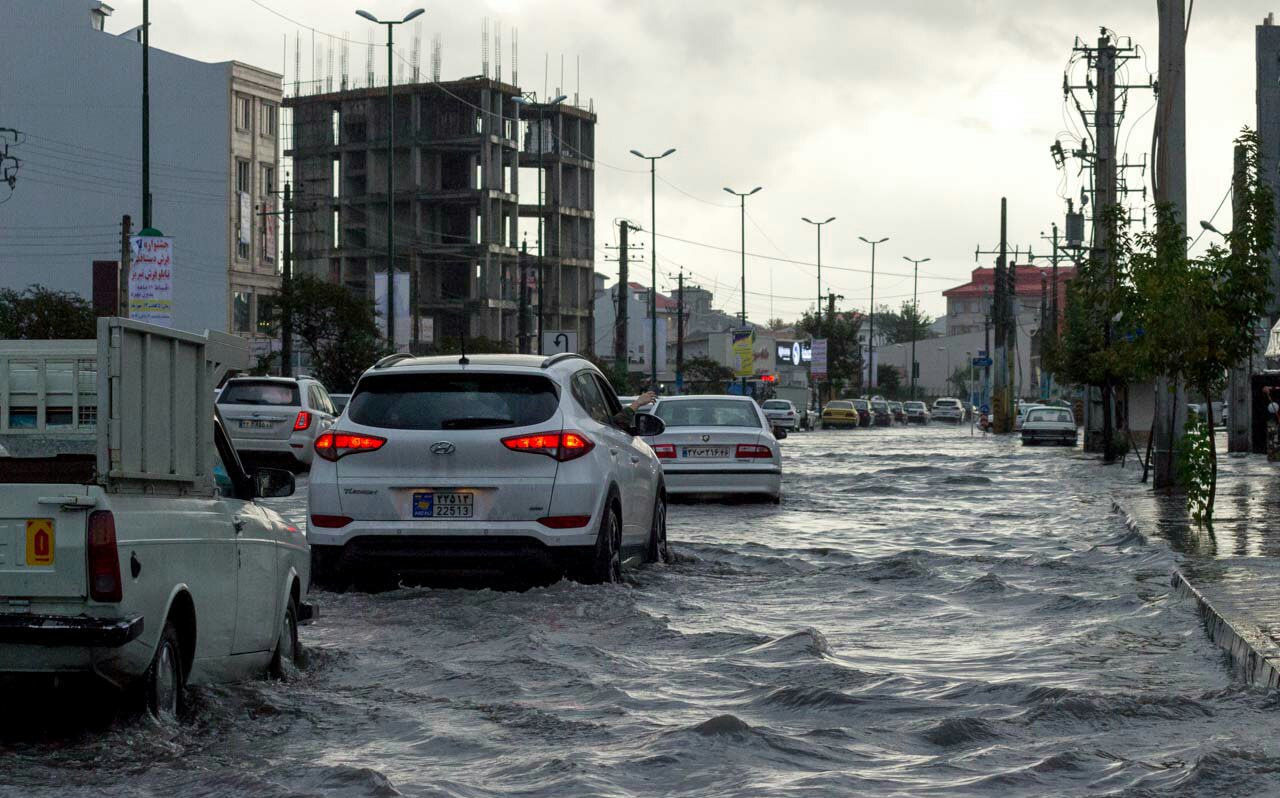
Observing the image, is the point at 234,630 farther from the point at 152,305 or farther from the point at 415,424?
the point at 152,305

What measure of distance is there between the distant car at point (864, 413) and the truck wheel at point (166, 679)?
9244 cm

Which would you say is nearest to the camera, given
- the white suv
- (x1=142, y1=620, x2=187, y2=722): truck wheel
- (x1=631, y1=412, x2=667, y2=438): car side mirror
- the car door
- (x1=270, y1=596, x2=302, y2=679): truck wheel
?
(x1=142, y1=620, x2=187, y2=722): truck wheel

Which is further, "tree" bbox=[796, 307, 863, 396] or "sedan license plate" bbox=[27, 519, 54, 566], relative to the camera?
"tree" bbox=[796, 307, 863, 396]

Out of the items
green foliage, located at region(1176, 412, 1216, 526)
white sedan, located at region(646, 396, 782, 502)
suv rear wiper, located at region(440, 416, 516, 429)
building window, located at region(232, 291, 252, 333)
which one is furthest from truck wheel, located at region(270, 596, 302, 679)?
building window, located at region(232, 291, 252, 333)

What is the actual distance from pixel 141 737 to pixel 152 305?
1040 inches

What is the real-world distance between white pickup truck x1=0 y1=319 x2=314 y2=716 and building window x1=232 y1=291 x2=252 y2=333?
73.8 meters

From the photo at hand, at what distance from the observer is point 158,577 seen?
6555 millimetres

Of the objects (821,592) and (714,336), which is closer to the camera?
(821,592)

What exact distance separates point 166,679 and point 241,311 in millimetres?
75987

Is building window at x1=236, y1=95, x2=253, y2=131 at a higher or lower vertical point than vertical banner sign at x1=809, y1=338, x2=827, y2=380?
higher

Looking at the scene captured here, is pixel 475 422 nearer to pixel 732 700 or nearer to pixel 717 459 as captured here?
pixel 732 700

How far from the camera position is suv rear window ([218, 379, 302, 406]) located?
1150 inches

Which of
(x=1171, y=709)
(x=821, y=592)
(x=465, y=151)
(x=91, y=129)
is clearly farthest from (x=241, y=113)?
(x=1171, y=709)

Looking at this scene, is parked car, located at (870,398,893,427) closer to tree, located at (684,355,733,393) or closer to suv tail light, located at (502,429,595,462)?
tree, located at (684,355,733,393)
